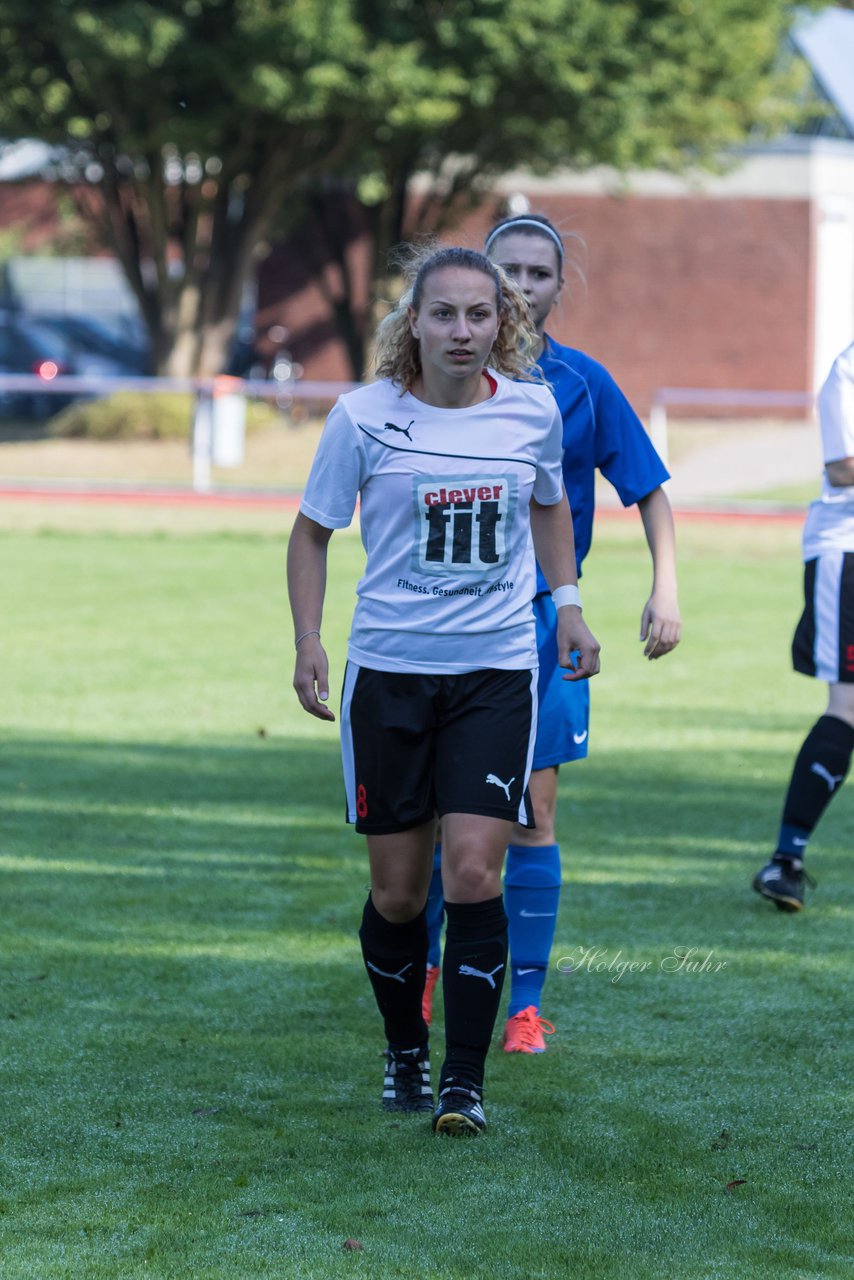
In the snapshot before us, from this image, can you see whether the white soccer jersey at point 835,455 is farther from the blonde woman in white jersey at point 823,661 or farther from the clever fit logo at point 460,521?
the clever fit logo at point 460,521

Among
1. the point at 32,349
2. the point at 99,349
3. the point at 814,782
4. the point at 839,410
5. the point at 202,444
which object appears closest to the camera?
the point at 839,410

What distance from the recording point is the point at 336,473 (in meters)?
4.10

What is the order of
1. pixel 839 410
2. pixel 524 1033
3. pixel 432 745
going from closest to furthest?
pixel 432 745
pixel 524 1033
pixel 839 410

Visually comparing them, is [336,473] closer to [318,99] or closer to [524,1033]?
[524,1033]

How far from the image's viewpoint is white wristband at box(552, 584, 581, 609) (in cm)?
438

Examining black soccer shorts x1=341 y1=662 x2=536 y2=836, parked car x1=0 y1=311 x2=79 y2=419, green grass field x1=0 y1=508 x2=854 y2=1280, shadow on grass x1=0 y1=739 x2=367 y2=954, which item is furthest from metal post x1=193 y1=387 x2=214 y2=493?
black soccer shorts x1=341 y1=662 x2=536 y2=836

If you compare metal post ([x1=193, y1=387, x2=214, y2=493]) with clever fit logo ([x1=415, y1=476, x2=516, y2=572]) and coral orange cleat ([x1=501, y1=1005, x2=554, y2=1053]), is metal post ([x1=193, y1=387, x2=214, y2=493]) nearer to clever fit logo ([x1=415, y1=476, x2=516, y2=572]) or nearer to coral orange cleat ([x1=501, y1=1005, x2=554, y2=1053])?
coral orange cleat ([x1=501, y1=1005, x2=554, y2=1053])

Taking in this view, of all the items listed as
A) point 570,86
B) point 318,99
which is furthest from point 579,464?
point 570,86

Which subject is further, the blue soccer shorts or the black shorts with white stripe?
the black shorts with white stripe

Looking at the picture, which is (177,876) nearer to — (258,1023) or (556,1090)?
(258,1023)

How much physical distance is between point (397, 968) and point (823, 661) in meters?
2.54

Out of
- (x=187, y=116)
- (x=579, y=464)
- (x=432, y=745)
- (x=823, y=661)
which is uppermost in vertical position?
(x=187, y=116)

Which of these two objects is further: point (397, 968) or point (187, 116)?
point (187, 116)

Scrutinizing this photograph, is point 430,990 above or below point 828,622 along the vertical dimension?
below
